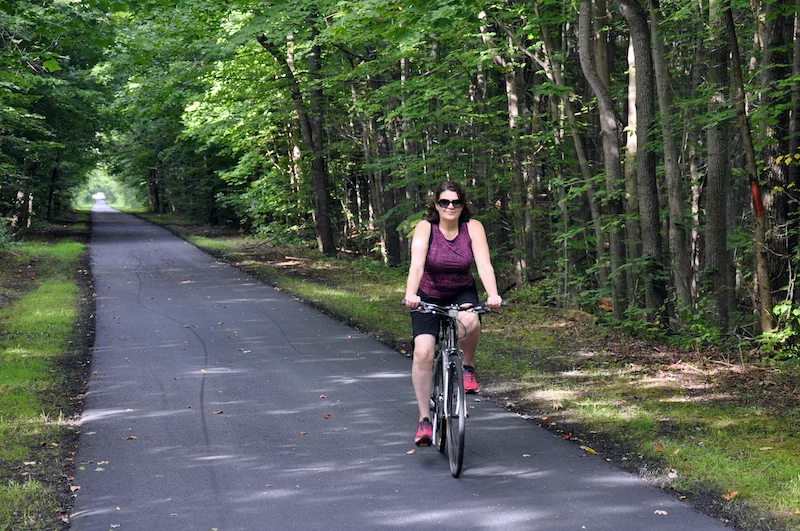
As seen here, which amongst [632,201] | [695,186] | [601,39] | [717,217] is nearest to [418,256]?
[632,201]

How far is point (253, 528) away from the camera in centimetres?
492

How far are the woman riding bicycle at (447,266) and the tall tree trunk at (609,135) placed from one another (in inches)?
247

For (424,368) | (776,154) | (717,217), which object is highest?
(776,154)

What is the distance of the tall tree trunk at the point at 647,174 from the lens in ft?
38.1

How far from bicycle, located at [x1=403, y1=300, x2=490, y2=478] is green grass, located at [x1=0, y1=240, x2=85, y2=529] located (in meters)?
2.64

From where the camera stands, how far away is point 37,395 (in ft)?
28.1

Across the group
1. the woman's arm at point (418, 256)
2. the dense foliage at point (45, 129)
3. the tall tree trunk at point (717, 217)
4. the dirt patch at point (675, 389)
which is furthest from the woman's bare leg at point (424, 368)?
the dense foliage at point (45, 129)

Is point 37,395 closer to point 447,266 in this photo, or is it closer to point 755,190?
point 447,266

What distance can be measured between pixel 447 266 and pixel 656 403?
2.84m

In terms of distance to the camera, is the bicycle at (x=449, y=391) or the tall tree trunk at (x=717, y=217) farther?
the tall tree trunk at (x=717, y=217)

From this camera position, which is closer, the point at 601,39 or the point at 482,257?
the point at 482,257

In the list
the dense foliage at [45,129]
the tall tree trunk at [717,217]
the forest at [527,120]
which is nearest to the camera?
the forest at [527,120]

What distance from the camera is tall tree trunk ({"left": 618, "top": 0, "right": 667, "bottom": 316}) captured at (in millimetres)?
11617

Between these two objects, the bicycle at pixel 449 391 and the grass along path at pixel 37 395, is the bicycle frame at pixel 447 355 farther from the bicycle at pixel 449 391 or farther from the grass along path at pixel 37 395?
the grass along path at pixel 37 395
